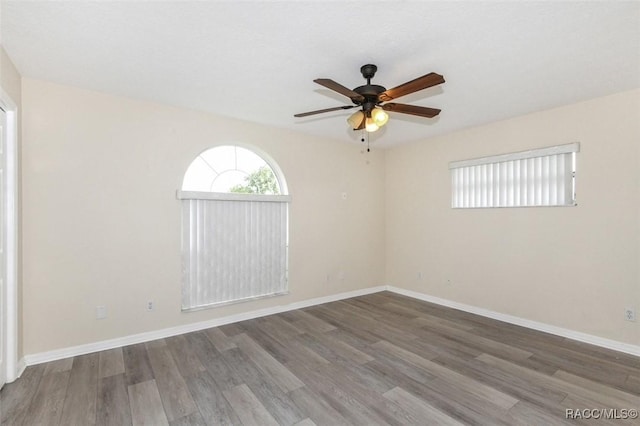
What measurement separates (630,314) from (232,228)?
4318mm

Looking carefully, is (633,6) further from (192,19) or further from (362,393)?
(362,393)

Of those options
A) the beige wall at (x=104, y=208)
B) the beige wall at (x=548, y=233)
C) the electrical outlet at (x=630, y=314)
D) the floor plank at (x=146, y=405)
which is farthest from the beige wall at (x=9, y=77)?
the electrical outlet at (x=630, y=314)

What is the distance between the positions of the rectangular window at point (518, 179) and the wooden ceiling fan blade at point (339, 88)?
2534 millimetres

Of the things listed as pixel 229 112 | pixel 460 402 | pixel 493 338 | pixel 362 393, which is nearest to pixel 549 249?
pixel 493 338

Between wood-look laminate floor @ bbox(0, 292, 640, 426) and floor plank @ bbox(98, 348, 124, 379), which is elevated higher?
wood-look laminate floor @ bbox(0, 292, 640, 426)

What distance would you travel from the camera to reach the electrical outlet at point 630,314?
294 centimetres

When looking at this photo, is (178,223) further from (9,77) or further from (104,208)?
(9,77)

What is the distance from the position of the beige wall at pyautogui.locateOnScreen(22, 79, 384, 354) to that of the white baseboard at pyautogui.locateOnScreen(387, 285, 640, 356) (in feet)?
8.10

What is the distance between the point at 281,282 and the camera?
168 inches

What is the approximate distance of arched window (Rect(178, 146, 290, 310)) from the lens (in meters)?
3.58

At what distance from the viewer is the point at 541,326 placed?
11.5ft

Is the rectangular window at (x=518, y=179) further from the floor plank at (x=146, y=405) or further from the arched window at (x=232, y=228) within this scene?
the floor plank at (x=146, y=405)

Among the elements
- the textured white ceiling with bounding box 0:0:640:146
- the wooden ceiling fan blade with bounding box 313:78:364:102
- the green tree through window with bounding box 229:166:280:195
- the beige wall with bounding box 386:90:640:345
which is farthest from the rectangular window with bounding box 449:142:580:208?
the green tree through window with bounding box 229:166:280:195

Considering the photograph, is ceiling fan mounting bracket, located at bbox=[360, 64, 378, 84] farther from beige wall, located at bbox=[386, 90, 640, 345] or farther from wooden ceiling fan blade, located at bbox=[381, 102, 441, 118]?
beige wall, located at bbox=[386, 90, 640, 345]
